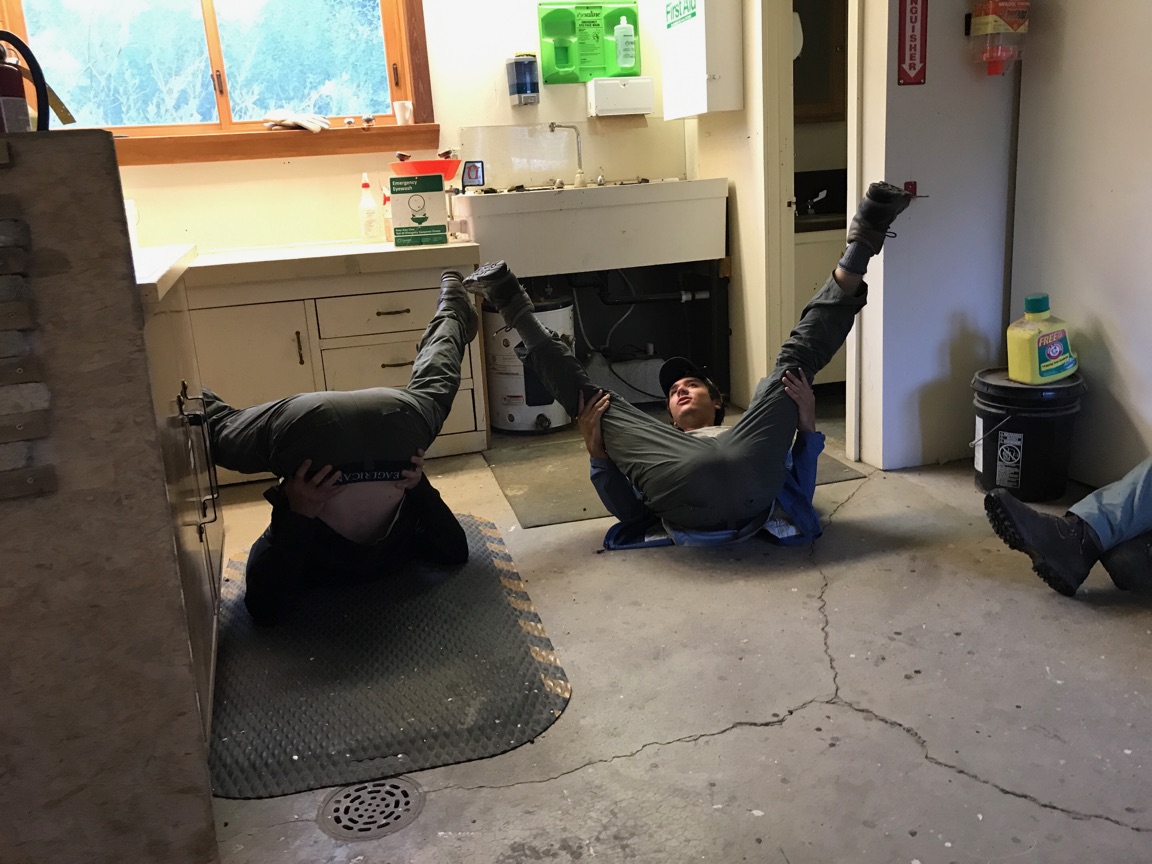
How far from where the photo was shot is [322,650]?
2080mm

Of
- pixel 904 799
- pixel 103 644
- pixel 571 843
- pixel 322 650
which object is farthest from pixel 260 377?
pixel 904 799

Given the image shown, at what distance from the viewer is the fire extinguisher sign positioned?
270 centimetres

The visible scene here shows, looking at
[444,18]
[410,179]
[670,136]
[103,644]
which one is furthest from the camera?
[670,136]

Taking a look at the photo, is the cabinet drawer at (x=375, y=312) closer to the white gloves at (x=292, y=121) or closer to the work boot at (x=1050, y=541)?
the white gloves at (x=292, y=121)

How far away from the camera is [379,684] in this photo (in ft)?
6.31

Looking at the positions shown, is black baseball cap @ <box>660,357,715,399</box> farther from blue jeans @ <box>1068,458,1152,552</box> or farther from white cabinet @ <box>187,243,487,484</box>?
blue jeans @ <box>1068,458,1152,552</box>

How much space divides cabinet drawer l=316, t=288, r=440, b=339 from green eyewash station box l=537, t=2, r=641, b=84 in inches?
45.5

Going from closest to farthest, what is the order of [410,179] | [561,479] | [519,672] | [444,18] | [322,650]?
[519,672] → [322,650] → [561,479] → [410,179] → [444,18]

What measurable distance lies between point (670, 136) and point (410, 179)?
4.07 feet

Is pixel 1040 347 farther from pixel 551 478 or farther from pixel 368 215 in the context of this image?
pixel 368 215

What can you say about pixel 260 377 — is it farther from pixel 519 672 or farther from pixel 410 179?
pixel 519 672

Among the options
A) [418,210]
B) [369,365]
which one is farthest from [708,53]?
[369,365]

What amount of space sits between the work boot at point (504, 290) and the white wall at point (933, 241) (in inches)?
43.1

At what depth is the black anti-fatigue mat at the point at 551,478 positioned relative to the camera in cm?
284
